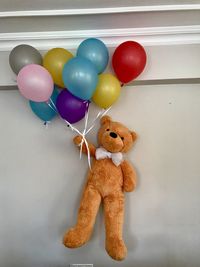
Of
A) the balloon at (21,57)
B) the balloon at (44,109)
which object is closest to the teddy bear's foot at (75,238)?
the balloon at (44,109)

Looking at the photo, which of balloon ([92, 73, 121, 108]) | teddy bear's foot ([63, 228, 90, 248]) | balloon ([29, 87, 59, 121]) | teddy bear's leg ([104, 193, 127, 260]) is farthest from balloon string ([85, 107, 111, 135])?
teddy bear's foot ([63, 228, 90, 248])

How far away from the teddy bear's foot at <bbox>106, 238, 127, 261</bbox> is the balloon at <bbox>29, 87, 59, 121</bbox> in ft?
2.98

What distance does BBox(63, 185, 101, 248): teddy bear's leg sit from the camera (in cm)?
166

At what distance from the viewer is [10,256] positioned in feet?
6.25

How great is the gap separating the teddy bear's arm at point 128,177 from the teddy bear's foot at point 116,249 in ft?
1.08

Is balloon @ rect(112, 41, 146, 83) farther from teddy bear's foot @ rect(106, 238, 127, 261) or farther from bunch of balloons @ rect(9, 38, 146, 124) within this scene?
teddy bear's foot @ rect(106, 238, 127, 261)

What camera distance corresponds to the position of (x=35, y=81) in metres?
1.53

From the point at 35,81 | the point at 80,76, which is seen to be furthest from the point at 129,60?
the point at 35,81

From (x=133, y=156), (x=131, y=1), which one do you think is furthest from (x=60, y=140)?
(x=131, y=1)

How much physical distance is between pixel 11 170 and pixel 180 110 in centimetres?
131

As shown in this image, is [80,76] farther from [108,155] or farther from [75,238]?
[75,238]

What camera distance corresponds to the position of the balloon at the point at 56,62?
1.66 metres

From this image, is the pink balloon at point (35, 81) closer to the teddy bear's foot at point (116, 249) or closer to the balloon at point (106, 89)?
the balloon at point (106, 89)

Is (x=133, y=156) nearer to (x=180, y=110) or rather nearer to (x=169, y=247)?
(x=180, y=110)
